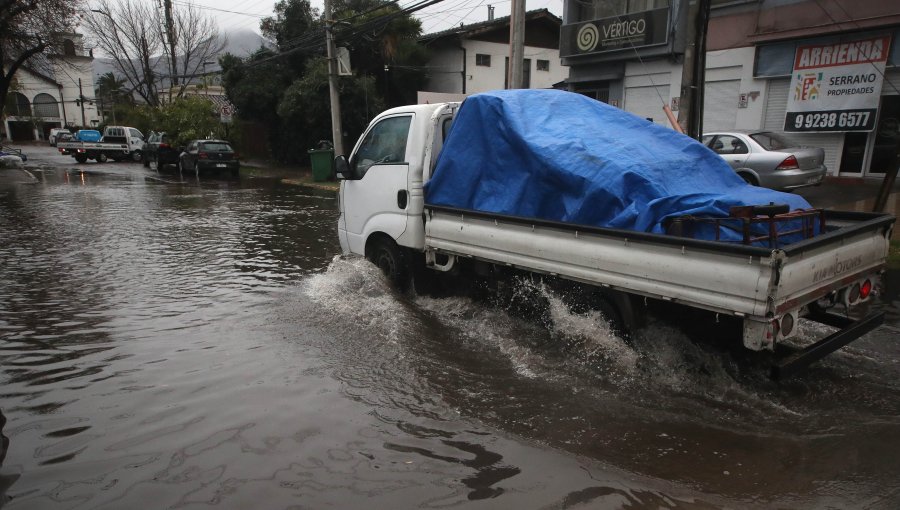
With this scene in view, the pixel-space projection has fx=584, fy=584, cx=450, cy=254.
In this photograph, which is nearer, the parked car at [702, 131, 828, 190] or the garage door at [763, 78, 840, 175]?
the parked car at [702, 131, 828, 190]

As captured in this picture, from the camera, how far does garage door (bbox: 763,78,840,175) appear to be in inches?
577

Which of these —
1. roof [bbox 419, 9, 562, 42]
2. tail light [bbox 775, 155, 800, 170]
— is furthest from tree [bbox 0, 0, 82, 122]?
tail light [bbox 775, 155, 800, 170]

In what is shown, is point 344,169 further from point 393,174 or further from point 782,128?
point 782,128

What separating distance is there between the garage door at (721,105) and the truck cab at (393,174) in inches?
502

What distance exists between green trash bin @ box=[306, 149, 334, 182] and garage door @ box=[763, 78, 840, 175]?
14621 millimetres

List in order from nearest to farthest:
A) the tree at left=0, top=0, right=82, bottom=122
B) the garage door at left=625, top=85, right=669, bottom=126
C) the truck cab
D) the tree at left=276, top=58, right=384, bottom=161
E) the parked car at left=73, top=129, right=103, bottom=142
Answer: the truck cab
the garage door at left=625, top=85, right=669, bottom=126
the tree at left=0, top=0, right=82, bottom=122
the tree at left=276, top=58, right=384, bottom=161
the parked car at left=73, top=129, right=103, bottom=142

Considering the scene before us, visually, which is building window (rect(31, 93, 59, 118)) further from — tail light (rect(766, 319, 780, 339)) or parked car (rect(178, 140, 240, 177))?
tail light (rect(766, 319, 780, 339))

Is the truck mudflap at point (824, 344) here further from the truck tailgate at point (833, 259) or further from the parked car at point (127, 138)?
the parked car at point (127, 138)

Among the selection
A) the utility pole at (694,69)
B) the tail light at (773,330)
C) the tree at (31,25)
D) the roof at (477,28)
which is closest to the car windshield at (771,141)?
the utility pole at (694,69)

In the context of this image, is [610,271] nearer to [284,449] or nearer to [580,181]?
[580,181]

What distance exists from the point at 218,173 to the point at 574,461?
2482 centimetres

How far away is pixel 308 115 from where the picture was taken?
24562 mm

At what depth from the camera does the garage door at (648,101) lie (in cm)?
1827

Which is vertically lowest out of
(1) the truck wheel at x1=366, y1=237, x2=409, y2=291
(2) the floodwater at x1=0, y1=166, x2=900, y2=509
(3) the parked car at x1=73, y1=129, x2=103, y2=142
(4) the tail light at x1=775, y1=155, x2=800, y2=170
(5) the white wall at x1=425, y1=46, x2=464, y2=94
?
(2) the floodwater at x1=0, y1=166, x2=900, y2=509
